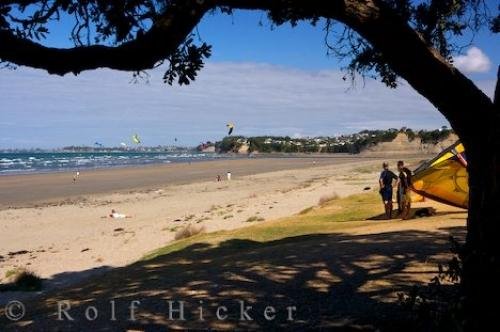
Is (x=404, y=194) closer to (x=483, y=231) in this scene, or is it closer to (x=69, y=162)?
(x=483, y=231)

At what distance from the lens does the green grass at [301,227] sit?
1309 cm

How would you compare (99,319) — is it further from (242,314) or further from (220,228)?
(220,228)

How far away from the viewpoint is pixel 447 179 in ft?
45.5

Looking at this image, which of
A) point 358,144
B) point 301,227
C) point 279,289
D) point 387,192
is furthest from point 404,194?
point 358,144

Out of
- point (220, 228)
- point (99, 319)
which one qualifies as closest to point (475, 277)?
point (99, 319)

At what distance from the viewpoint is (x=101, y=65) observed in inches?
165

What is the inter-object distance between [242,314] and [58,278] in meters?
7.69

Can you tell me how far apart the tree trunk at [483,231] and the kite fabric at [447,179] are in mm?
9571

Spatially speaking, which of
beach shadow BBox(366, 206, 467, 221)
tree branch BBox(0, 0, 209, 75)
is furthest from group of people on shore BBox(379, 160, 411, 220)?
tree branch BBox(0, 0, 209, 75)

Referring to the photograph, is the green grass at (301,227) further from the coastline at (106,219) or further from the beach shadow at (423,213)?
the coastline at (106,219)

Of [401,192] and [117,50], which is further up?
[117,50]

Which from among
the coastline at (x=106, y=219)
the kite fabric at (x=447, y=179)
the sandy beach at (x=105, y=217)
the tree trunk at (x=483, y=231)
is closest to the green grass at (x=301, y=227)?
the coastline at (x=106, y=219)

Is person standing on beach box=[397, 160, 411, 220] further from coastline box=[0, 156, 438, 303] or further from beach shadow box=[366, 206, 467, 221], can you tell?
coastline box=[0, 156, 438, 303]

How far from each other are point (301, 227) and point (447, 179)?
3.89m
